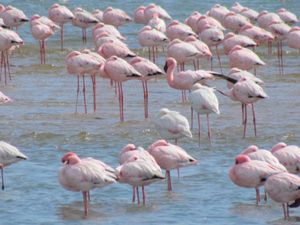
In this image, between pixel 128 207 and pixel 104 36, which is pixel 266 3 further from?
pixel 128 207

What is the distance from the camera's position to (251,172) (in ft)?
32.6

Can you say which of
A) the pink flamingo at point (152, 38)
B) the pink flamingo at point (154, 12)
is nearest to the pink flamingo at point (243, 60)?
the pink flamingo at point (152, 38)

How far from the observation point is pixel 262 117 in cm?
1495

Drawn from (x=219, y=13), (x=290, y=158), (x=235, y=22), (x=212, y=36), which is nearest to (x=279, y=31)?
(x=235, y=22)

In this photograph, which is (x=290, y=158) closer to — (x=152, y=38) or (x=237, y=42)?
(x=237, y=42)

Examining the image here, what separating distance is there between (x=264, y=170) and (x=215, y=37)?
9749 mm

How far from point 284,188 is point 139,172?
4.50ft

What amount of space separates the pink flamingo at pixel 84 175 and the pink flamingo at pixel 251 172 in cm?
113

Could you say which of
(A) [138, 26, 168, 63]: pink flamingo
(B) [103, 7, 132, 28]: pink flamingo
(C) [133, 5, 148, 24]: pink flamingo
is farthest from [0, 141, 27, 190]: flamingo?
(C) [133, 5, 148, 24]: pink flamingo

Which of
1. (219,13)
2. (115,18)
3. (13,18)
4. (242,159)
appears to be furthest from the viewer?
(219,13)

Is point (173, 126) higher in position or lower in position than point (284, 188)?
higher

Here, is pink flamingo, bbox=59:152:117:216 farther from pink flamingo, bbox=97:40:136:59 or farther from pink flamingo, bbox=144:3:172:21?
pink flamingo, bbox=144:3:172:21

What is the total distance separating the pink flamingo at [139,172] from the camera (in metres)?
9.92

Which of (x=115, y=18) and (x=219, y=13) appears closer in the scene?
(x=115, y=18)
